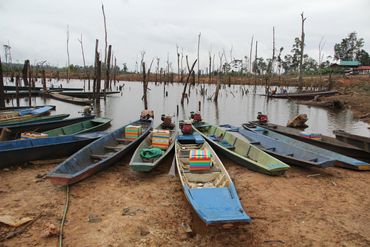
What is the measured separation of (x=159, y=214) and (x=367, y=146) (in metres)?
7.14

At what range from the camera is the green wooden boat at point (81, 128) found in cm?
1041

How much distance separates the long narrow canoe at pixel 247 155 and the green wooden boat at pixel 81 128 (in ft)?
15.6

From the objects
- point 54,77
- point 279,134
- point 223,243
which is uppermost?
point 54,77

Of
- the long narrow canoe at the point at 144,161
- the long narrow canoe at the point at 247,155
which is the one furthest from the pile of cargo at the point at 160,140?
the long narrow canoe at the point at 247,155

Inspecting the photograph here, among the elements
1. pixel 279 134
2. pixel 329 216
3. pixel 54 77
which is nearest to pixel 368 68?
pixel 279 134

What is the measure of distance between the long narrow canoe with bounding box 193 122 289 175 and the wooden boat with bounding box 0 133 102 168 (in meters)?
4.39

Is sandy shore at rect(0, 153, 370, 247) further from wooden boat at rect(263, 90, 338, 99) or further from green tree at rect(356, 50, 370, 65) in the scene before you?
green tree at rect(356, 50, 370, 65)

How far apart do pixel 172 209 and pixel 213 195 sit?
3.04 ft

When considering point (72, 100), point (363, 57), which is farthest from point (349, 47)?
point (72, 100)

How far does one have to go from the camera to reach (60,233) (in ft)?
14.5

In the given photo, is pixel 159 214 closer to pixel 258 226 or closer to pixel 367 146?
pixel 258 226

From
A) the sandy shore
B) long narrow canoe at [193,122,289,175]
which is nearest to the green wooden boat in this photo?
the sandy shore

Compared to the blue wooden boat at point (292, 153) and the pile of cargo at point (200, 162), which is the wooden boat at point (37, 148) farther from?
the blue wooden boat at point (292, 153)

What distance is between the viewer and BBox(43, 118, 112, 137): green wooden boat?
1041 cm
